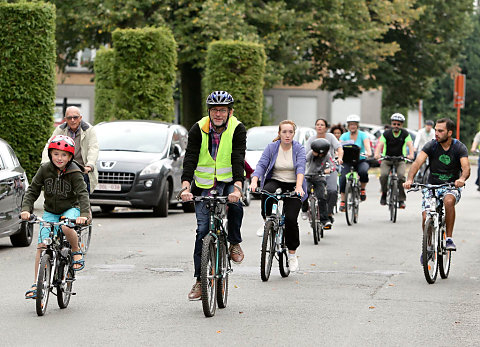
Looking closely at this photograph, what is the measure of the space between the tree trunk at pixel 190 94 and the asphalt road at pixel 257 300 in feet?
80.2

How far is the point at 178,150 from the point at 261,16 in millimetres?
17982

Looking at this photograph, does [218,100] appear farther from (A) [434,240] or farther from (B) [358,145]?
(B) [358,145]

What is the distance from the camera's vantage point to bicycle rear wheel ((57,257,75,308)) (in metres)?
9.24

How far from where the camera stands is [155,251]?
14117 millimetres

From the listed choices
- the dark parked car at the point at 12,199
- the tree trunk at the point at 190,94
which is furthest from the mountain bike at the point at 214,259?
the tree trunk at the point at 190,94

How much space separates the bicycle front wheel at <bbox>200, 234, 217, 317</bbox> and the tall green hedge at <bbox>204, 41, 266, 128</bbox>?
23.3m

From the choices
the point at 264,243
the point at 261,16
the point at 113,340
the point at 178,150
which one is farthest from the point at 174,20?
the point at 113,340

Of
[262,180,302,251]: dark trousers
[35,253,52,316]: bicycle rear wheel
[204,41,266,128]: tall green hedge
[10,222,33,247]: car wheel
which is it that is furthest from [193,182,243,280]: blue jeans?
[204,41,266,128]: tall green hedge

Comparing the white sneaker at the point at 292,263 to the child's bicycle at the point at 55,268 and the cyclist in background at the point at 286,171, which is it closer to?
the cyclist in background at the point at 286,171

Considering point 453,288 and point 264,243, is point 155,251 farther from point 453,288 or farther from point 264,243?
point 453,288

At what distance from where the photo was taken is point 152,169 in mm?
19625

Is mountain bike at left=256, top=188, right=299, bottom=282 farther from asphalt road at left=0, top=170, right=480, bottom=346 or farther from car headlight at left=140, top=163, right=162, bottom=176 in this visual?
car headlight at left=140, top=163, right=162, bottom=176

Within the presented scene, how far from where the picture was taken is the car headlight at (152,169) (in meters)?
19.5

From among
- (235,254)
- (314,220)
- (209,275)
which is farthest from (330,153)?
(209,275)
